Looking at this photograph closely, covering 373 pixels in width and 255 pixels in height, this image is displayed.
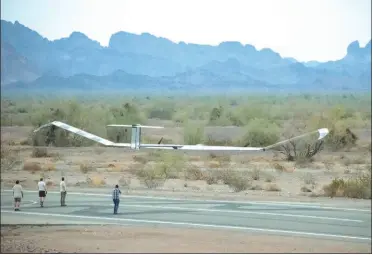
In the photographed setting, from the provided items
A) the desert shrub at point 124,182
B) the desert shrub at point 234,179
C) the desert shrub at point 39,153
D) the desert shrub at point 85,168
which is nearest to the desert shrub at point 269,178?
the desert shrub at point 234,179

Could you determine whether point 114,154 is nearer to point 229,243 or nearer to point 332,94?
point 229,243

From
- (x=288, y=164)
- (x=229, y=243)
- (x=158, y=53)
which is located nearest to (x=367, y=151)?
(x=288, y=164)

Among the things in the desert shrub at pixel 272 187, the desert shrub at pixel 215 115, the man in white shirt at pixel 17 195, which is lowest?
the man in white shirt at pixel 17 195

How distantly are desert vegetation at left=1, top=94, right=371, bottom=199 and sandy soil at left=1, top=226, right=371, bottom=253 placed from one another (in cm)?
1071

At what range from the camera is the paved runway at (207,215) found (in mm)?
24844

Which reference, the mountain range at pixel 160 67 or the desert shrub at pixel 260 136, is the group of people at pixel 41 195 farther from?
the desert shrub at pixel 260 136

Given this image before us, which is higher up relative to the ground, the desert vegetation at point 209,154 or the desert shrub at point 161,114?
the desert shrub at point 161,114

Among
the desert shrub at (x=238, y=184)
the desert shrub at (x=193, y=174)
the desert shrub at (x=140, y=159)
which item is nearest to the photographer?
the desert shrub at (x=238, y=184)

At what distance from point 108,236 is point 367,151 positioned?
30598mm

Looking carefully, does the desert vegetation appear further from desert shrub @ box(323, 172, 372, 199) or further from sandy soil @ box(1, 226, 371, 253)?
sandy soil @ box(1, 226, 371, 253)

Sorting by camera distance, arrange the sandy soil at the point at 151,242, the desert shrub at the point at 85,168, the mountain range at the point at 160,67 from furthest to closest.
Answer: the mountain range at the point at 160,67, the desert shrub at the point at 85,168, the sandy soil at the point at 151,242

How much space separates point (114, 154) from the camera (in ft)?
152

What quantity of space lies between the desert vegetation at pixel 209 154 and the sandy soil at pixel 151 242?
10.7 metres

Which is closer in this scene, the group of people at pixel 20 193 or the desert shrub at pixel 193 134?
the group of people at pixel 20 193
